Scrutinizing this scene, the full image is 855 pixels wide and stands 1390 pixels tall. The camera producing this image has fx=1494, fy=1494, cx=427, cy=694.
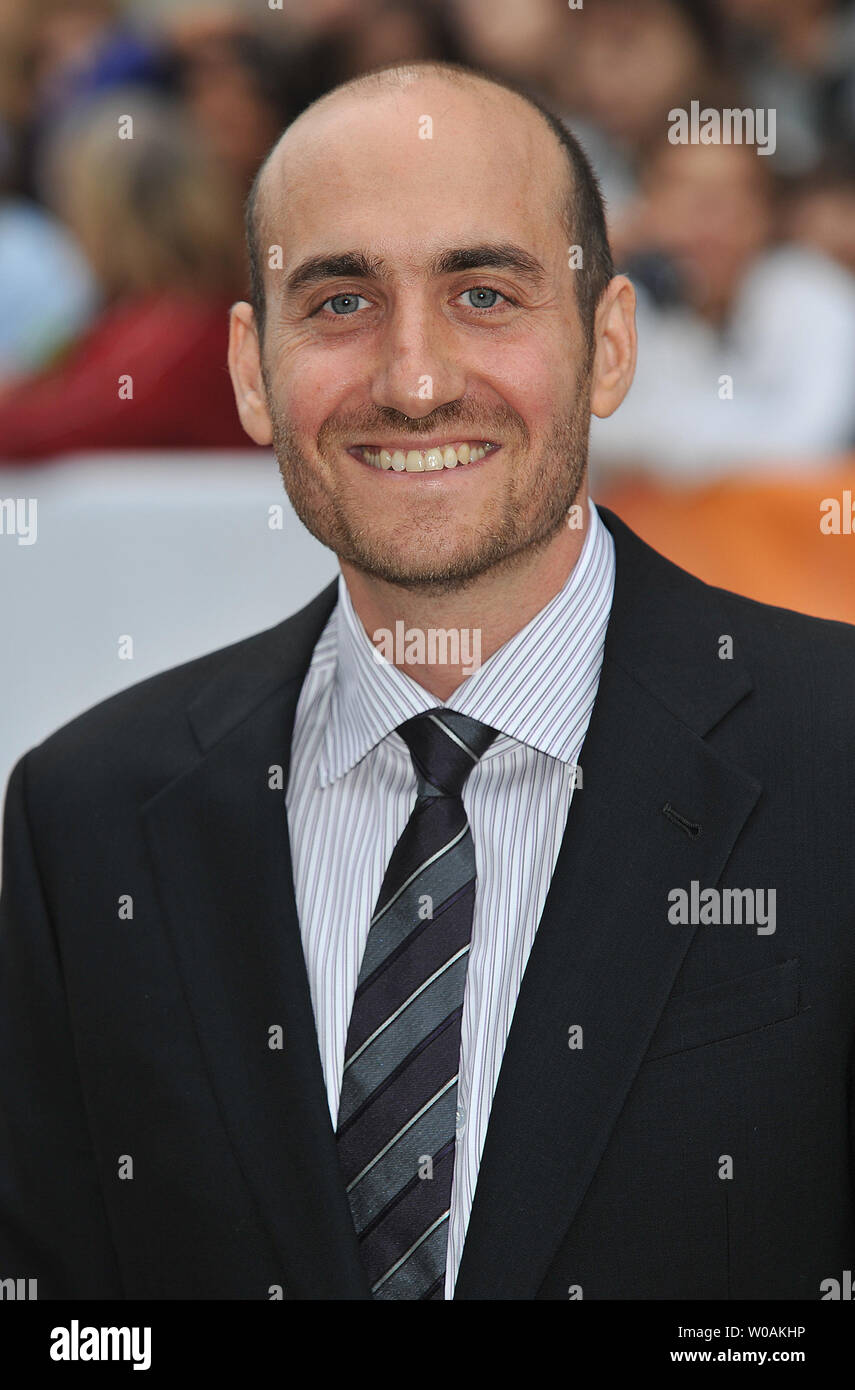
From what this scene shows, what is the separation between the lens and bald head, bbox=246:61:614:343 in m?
1.34

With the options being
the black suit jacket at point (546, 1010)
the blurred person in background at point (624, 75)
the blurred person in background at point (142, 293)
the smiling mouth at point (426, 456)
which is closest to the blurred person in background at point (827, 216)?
the blurred person in background at point (624, 75)

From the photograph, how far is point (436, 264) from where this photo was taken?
1308 mm

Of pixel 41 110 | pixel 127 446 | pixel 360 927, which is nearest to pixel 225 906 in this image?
pixel 360 927

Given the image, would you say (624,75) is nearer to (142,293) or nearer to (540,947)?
(142,293)

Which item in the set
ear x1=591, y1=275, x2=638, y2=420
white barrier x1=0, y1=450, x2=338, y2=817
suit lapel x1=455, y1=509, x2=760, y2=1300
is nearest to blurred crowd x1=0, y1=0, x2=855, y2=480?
white barrier x1=0, y1=450, x2=338, y2=817

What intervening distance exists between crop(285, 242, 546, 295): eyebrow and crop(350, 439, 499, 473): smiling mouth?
15 centimetres

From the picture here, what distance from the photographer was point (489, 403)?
4.39 ft

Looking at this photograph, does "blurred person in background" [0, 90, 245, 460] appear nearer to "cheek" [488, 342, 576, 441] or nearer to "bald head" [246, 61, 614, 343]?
"bald head" [246, 61, 614, 343]

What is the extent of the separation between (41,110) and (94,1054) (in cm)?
246

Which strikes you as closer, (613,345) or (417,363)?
(417,363)

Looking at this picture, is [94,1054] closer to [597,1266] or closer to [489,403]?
[597,1266]

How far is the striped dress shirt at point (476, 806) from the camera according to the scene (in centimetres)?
132

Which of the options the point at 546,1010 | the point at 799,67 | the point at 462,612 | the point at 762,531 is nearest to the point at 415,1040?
the point at 546,1010

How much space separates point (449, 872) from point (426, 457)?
0.38m
